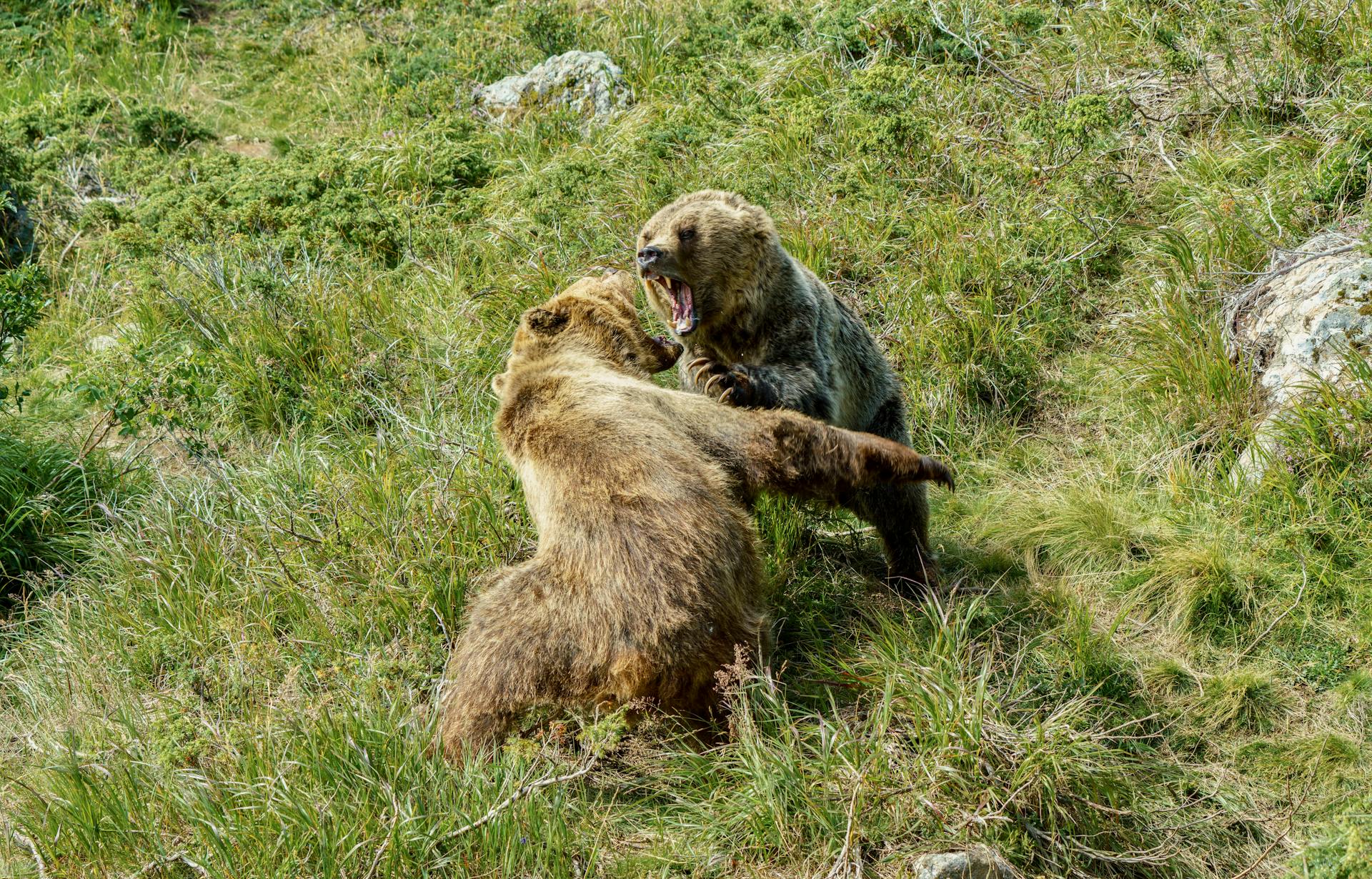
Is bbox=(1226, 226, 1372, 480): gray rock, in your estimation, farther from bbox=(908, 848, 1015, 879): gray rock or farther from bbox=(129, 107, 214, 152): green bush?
bbox=(129, 107, 214, 152): green bush

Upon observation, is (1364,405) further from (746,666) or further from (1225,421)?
(746,666)

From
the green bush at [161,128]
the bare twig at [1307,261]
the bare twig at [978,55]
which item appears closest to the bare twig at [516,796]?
the bare twig at [1307,261]

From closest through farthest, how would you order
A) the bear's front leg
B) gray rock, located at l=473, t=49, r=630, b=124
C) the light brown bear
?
the light brown bear
the bear's front leg
gray rock, located at l=473, t=49, r=630, b=124

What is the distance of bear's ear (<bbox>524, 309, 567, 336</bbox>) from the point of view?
4938mm

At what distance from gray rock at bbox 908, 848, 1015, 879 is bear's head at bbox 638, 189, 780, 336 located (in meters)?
2.50

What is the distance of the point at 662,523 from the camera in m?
4.05

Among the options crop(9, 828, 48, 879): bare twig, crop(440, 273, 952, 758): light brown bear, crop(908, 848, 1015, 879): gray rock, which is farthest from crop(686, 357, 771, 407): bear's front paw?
crop(9, 828, 48, 879): bare twig

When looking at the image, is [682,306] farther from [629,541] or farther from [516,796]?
[516,796]

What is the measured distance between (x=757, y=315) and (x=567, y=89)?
4.38 m

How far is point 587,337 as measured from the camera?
16.2ft

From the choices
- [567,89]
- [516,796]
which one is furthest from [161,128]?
[516,796]

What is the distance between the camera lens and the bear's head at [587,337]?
4898 mm

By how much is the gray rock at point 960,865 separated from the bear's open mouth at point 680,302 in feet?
8.19

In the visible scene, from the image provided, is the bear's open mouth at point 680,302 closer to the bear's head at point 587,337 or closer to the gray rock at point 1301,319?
the bear's head at point 587,337
